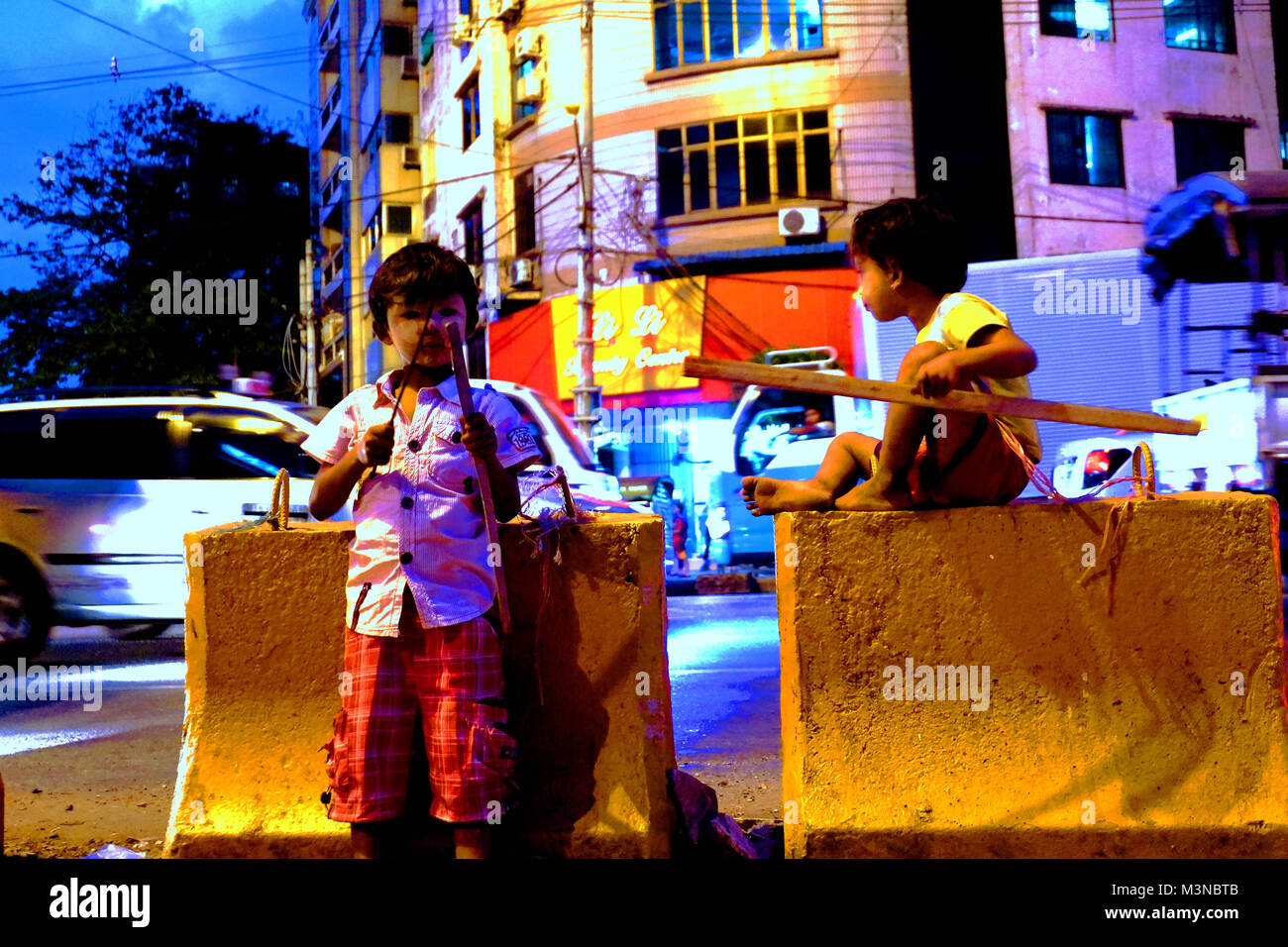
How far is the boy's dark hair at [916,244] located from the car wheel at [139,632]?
8.95 meters

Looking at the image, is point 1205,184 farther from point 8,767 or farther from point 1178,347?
point 8,767

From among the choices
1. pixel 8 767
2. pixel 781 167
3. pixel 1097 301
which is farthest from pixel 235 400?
pixel 781 167

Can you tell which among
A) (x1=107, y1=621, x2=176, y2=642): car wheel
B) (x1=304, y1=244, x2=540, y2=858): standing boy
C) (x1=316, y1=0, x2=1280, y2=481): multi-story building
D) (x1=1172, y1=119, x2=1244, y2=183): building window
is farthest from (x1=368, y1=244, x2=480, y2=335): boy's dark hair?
(x1=1172, y1=119, x2=1244, y2=183): building window

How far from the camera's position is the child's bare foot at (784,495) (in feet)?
10.4

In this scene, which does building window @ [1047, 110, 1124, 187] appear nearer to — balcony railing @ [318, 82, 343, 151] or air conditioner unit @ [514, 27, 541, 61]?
air conditioner unit @ [514, 27, 541, 61]

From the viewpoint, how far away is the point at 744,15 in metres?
22.8

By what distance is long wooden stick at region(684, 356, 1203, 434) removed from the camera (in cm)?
279

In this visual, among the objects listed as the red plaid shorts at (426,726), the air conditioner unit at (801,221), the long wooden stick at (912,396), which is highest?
the air conditioner unit at (801,221)

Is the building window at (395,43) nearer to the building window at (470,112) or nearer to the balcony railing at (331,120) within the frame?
the building window at (470,112)

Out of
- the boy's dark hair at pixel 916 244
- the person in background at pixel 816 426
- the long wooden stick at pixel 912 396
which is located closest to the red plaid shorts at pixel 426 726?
the long wooden stick at pixel 912 396

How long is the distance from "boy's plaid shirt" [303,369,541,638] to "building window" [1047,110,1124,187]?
21334 millimetres

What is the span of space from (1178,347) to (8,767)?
14.6 meters

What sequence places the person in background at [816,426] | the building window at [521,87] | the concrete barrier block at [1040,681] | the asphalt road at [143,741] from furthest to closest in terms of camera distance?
the building window at [521,87] → the person in background at [816,426] → the asphalt road at [143,741] → the concrete barrier block at [1040,681]

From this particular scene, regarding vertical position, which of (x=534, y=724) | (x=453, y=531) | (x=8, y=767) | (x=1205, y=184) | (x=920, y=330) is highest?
(x=1205, y=184)
